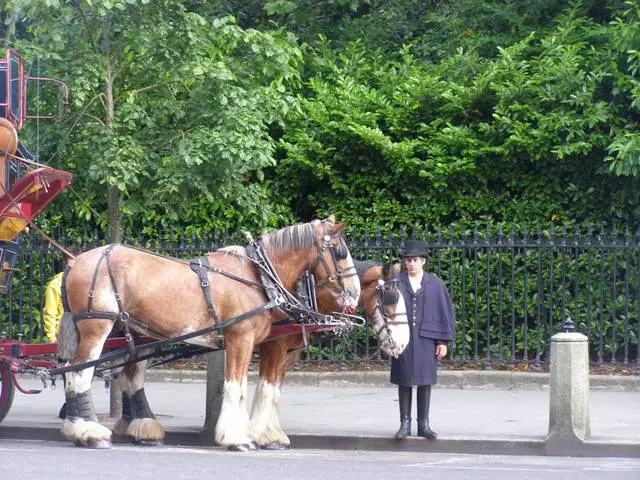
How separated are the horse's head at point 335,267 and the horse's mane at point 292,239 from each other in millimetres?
52

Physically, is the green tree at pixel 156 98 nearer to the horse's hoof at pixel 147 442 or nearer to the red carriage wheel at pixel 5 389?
the red carriage wheel at pixel 5 389

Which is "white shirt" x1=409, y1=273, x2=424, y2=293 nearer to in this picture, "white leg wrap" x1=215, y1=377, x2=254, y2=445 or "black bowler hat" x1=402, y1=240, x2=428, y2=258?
"black bowler hat" x1=402, y1=240, x2=428, y2=258

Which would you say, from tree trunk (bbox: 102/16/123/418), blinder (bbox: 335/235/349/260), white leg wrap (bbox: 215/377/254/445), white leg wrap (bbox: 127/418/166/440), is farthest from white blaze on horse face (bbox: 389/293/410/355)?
tree trunk (bbox: 102/16/123/418)

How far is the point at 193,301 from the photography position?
10227mm

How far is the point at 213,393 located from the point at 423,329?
211cm

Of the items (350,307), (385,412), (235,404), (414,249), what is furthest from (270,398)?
(385,412)

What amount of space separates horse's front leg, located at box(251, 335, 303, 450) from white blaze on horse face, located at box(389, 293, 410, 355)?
0.97 meters

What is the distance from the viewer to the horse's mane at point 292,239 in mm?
10511

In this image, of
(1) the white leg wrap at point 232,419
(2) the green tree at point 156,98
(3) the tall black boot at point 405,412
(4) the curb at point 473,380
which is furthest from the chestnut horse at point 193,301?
(4) the curb at point 473,380

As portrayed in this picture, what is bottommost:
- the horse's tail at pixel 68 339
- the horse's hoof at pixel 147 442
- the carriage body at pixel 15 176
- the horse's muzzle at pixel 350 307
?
the horse's hoof at pixel 147 442

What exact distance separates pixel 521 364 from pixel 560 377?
14.6ft

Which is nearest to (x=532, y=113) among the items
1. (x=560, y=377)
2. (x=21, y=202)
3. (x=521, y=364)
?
(x=521, y=364)

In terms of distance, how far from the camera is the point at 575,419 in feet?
33.7

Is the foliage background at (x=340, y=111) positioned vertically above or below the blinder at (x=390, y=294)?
above
